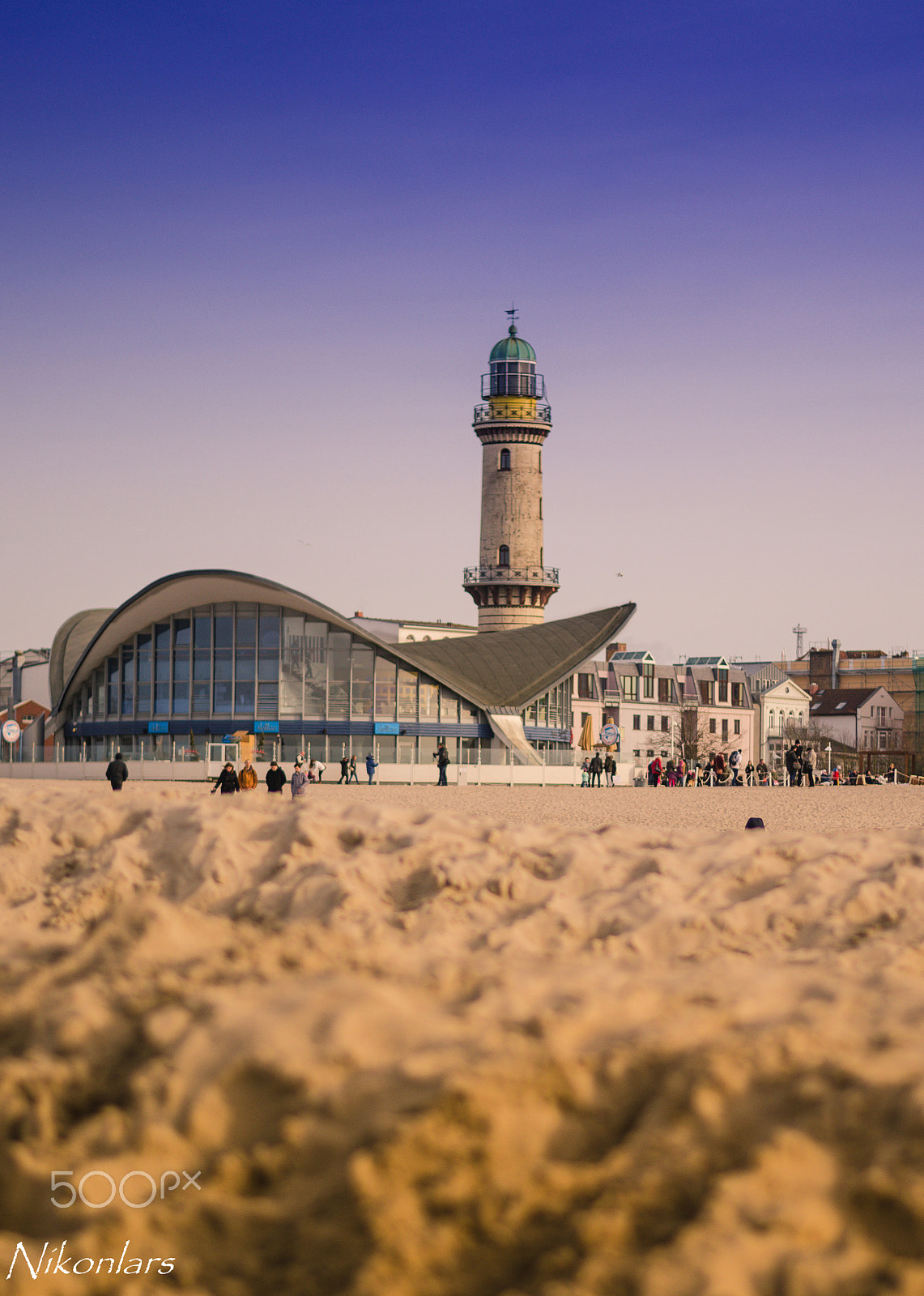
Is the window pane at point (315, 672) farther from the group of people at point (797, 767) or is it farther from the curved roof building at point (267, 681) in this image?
the group of people at point (797, 767)

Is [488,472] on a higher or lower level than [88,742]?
higher

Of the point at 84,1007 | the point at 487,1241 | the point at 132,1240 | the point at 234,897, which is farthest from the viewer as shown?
the point at 234,897

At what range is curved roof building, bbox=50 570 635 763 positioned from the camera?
56.3 m

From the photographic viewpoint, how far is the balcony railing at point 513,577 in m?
81.0

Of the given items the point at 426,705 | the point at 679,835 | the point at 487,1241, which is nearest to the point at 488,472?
the point at 426,705

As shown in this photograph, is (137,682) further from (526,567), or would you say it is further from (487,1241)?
(487,1241)

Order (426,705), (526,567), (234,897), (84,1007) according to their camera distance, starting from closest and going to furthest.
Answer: (84,1007) → (234,897) → (426,705) → (526,567)

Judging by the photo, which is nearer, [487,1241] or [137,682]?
[487,1241]

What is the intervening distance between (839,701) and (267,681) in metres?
67.5

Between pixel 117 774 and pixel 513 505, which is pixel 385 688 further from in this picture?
pixel 117 774

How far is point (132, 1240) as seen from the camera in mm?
5902

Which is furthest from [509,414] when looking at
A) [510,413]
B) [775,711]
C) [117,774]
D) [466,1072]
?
[466,1072]

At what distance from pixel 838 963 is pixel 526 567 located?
242 feet

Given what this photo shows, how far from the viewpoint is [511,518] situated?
81.4m
